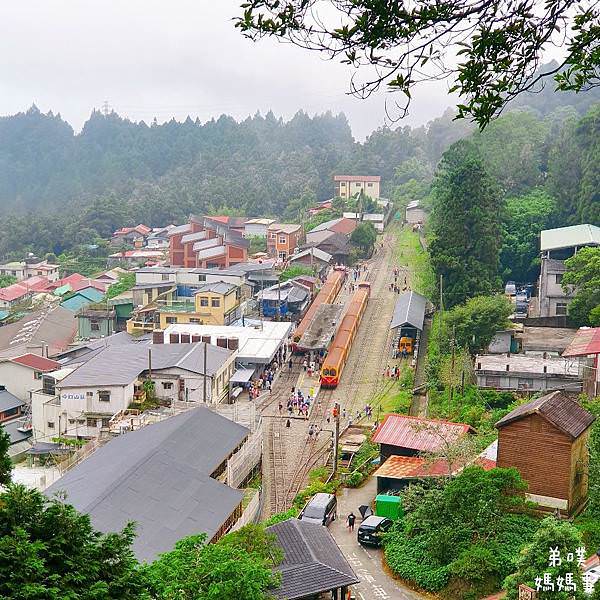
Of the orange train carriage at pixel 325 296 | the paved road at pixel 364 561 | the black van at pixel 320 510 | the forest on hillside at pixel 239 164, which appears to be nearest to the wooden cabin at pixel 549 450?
the paved road at pixel 364 561

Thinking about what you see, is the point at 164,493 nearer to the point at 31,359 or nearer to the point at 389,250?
the point at 31,359

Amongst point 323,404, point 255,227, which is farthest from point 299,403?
point 255,227

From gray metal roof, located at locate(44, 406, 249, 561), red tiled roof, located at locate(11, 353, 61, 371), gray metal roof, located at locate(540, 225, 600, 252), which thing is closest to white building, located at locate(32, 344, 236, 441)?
red tiled roof, located at locate(11, 353, 61, 371)

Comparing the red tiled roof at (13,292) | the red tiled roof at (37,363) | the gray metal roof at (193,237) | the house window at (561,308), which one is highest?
the gray metal roof at (193,237)

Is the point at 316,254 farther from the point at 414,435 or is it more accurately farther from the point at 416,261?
the point at 414,435

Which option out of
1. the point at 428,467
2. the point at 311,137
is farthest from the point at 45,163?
the point at 428,467

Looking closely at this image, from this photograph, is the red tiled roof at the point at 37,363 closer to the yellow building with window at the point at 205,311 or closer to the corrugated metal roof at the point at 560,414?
the yellow building with window at the point at 205,311

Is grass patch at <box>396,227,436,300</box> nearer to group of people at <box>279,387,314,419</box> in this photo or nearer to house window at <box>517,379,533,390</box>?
group of people at <box>279,387,314,419</box>
